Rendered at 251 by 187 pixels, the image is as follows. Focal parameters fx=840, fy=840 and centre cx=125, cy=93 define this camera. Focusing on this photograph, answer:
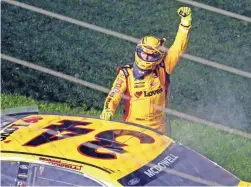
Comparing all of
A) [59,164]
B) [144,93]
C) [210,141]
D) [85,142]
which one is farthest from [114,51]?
[59,164]

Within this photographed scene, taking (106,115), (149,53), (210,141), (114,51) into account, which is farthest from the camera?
(114,51)

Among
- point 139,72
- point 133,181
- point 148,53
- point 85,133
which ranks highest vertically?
point 148,53

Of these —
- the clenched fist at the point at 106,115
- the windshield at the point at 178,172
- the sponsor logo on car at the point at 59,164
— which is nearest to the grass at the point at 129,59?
the clenched fist at the point at 106,115

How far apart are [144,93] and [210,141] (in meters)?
0.96

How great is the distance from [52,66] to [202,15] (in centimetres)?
168

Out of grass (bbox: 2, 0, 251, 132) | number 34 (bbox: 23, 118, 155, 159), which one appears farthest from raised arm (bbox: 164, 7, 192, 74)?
grass (bbox: 2, 0, 251, 132)

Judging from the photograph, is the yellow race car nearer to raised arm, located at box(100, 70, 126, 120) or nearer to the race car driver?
raised arm, located at box(100, 70, 126, 120)

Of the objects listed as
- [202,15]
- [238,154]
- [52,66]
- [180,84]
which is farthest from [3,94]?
[202,15]

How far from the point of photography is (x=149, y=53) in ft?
14.4

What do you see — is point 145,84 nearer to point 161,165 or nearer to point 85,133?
point 85,133

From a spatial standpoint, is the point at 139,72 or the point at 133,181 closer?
the point at 133,181

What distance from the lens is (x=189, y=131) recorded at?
5418 mm

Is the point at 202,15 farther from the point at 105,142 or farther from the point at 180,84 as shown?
the point at 105,142

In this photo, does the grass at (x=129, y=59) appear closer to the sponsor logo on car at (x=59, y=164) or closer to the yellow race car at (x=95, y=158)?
the yellow race car at (x=95, y=158)
